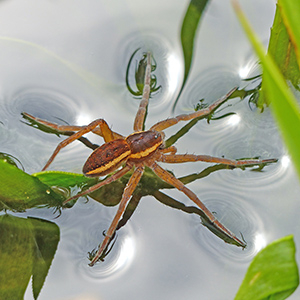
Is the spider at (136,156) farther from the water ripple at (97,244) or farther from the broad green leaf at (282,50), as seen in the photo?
the broad green leaf at (282,50)

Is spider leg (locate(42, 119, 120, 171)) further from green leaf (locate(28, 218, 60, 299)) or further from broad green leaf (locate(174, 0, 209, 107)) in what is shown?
broad green leaf (locate(174, 0, 209, 107))


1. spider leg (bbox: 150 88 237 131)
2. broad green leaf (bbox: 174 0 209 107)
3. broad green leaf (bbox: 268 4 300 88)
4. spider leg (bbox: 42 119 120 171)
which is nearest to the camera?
broad green leaf (bbox: 268 4 300 88)

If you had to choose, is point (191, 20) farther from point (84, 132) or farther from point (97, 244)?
point (97, 244)

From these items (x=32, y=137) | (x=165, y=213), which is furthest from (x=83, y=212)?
(x=32, y=137)


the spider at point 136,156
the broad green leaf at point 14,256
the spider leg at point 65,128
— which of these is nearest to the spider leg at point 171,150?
the spider at point 136,156

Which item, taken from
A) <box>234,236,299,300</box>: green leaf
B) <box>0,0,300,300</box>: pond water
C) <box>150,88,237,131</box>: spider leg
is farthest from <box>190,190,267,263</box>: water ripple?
<box>234,236,299,300</box>: green leaf
